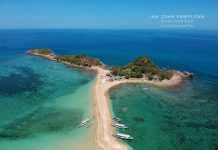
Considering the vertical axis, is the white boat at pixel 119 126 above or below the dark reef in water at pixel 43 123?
below

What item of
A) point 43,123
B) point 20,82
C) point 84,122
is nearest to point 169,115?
point 84,122

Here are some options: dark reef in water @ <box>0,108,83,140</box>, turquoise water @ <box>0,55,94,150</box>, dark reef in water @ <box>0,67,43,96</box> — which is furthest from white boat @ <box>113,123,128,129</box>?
dark reef in water @ <box>0,67,43,96</box>

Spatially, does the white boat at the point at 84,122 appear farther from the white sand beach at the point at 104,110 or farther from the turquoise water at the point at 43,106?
the white sand beach at the point at 104,110

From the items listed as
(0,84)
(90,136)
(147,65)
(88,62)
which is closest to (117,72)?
(147,65)

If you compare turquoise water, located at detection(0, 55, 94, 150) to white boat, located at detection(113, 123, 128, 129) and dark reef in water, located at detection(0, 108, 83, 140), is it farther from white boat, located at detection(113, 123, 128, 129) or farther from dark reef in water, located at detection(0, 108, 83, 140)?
white boat, located at detection(113, 123, 128, 129)

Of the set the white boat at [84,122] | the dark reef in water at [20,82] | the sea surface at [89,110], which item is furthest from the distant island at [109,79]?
the dark reef in water at [20,82]

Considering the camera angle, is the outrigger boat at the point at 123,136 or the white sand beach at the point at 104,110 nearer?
the white sand beach at the point at 104,110

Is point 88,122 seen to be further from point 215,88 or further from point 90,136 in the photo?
point 215,88
